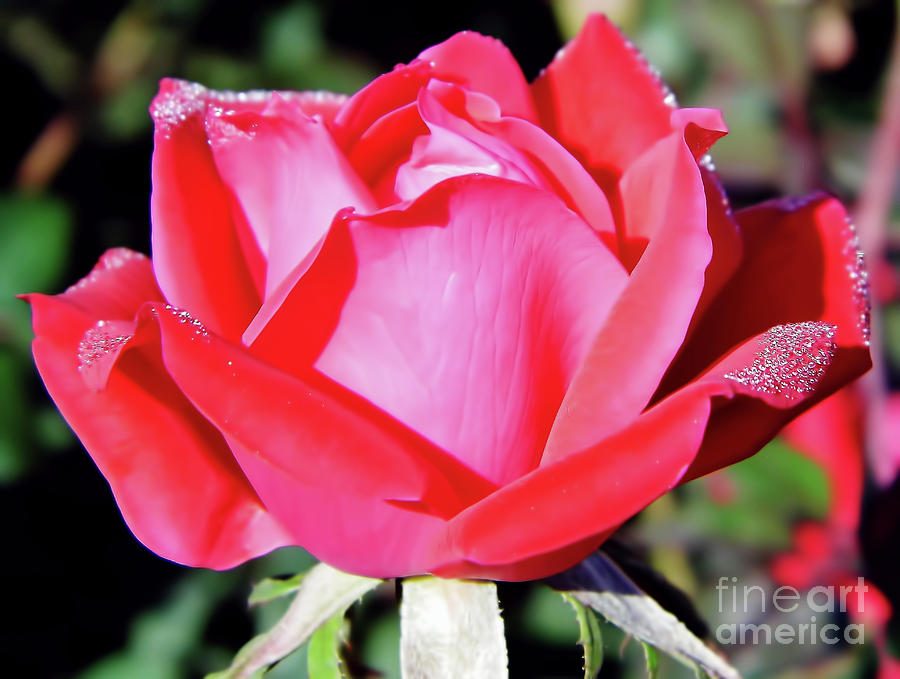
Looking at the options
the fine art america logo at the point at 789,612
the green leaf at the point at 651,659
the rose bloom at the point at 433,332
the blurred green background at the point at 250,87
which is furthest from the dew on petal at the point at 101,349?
the fine art america logo at the point at 789,612

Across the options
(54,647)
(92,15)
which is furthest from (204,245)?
(92,15)

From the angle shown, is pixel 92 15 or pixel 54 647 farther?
pixel 92 15

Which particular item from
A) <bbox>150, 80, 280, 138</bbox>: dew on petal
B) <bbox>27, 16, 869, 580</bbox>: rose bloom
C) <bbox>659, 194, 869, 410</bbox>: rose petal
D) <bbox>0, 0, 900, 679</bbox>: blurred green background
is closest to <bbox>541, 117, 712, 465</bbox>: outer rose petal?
<bbox>27, 16, 869, 580</bbox>: rose bloom

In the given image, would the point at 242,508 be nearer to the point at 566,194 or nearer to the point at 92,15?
the point at 566,194

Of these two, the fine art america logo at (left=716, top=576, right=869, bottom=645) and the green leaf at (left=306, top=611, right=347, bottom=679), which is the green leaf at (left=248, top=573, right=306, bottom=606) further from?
the fine art america logo at (left=716, top=576, right=869, bottom=645)

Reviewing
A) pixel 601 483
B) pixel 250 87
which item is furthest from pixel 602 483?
pixel 250 87
